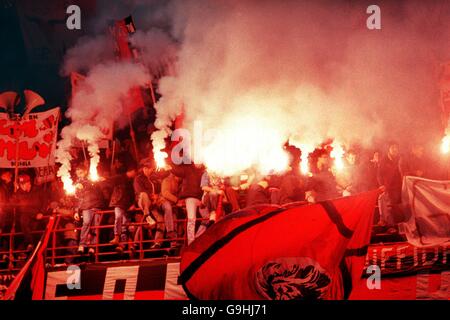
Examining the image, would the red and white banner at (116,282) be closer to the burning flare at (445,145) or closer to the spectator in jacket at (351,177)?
the spectator in jacket at (351,177)

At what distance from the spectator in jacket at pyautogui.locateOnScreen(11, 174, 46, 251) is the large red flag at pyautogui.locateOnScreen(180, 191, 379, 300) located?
105 inches

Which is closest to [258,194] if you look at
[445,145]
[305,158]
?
[305,158]

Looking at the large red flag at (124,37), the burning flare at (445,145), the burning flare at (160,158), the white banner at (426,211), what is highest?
the large red flag at (124,37)

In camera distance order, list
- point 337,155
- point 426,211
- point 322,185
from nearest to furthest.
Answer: point 426,211, point 322,185, point 337,155

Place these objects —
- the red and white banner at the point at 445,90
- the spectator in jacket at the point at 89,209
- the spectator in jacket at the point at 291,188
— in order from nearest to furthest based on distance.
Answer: the spectator in jacket at the point at 291,188, the spectator in jacket at the point at 89,209, the red and white banner at the point at 445,90

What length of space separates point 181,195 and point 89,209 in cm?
150

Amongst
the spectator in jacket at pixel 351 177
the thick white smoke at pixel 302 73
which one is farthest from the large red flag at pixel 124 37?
the spectator in jacket at pixel 351 177

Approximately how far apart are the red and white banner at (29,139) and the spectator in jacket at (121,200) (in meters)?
1.99

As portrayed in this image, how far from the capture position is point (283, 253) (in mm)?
8617

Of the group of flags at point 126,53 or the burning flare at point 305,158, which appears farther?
the group of flags at point 126,53

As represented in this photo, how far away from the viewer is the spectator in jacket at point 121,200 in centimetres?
925

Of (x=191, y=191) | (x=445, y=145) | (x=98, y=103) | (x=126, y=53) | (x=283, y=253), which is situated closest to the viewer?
(x=283, y=253)

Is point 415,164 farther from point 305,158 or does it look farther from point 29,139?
point 29,139

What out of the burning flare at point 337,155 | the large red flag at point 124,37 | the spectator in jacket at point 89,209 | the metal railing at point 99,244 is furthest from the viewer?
the large red flag at point 124,37
